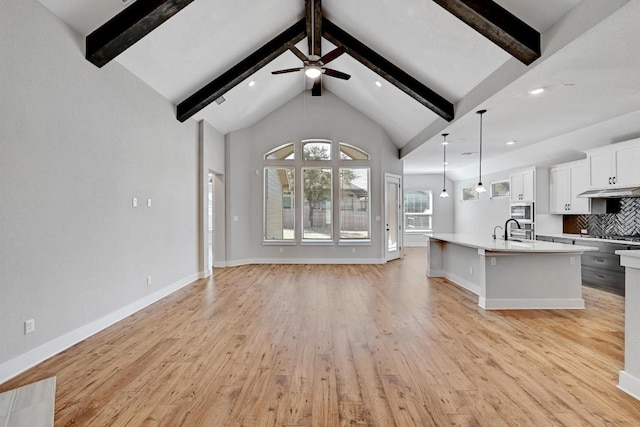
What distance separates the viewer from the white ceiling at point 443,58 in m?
2.97

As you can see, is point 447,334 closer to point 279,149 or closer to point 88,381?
point 88,381

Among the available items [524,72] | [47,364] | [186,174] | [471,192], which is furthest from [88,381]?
[471,192]

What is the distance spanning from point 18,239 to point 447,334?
402 centimetres

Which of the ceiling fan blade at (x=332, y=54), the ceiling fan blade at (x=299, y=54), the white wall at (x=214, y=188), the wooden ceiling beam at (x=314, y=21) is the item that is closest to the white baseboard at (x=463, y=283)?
the ceiling fan blade at (x=332, y=54)

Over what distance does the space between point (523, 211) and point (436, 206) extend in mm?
4630

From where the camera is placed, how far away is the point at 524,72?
3.44m

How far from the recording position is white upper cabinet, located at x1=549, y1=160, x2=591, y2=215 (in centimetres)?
600

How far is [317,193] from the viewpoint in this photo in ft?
27.8

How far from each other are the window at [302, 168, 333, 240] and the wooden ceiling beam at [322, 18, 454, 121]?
3.33 metres

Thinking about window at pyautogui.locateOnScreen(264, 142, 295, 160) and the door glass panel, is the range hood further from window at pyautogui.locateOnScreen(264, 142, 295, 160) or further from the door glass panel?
window at pyautogui.locateOnScreen(264, 142, 295, 160)

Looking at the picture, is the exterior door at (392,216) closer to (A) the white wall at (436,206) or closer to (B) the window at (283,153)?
(B) the window at (283,153)

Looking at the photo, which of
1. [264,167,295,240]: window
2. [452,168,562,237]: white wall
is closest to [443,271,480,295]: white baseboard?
[452,168,562,237]: white wall

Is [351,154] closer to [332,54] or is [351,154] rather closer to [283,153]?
[283,153]

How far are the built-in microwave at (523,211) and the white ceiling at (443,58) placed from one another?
1.24 metres
